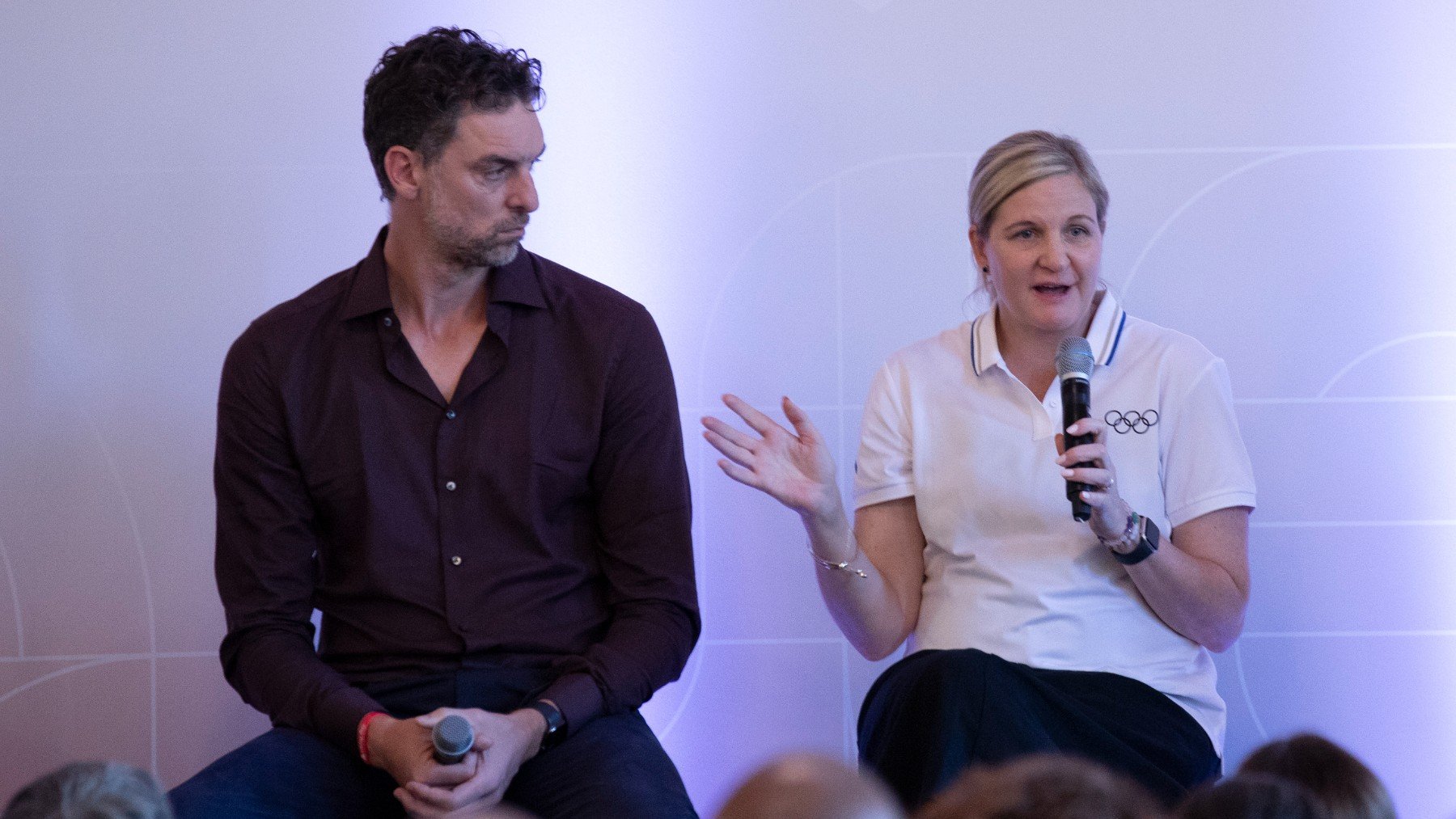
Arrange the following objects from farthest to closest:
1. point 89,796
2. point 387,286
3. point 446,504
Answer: point 387,286 < point 446,504 < point 89,796

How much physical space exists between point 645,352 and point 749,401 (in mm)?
631

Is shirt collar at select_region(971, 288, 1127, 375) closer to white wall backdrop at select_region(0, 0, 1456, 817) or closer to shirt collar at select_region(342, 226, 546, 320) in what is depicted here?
white wall backdrop at select_region(0, 0, 1456, 817)

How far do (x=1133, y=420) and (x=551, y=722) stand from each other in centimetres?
105

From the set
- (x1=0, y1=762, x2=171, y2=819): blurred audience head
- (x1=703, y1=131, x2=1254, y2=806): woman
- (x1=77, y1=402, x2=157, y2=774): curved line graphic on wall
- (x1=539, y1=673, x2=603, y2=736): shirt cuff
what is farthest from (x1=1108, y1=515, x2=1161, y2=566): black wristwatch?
(x1=77, y1=402, x2=157, y2=774): curved line graphic on wall

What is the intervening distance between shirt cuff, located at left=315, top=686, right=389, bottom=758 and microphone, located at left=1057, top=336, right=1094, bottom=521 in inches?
42.2

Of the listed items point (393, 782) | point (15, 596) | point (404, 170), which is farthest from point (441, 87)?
point (15, 596)

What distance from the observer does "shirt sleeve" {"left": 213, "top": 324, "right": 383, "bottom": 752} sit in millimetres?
2334

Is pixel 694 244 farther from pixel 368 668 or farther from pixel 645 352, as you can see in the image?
pixel 368 668

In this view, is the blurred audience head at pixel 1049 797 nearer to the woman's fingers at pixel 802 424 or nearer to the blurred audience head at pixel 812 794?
the blurred audience head at pixel 812 794

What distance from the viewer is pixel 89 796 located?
40.9 inches

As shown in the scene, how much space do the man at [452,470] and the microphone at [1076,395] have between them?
0.64 metres

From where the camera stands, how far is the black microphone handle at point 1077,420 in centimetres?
207

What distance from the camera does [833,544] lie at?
2303 millimetres

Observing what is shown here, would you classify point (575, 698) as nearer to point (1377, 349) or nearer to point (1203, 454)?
point (1203, 454)
